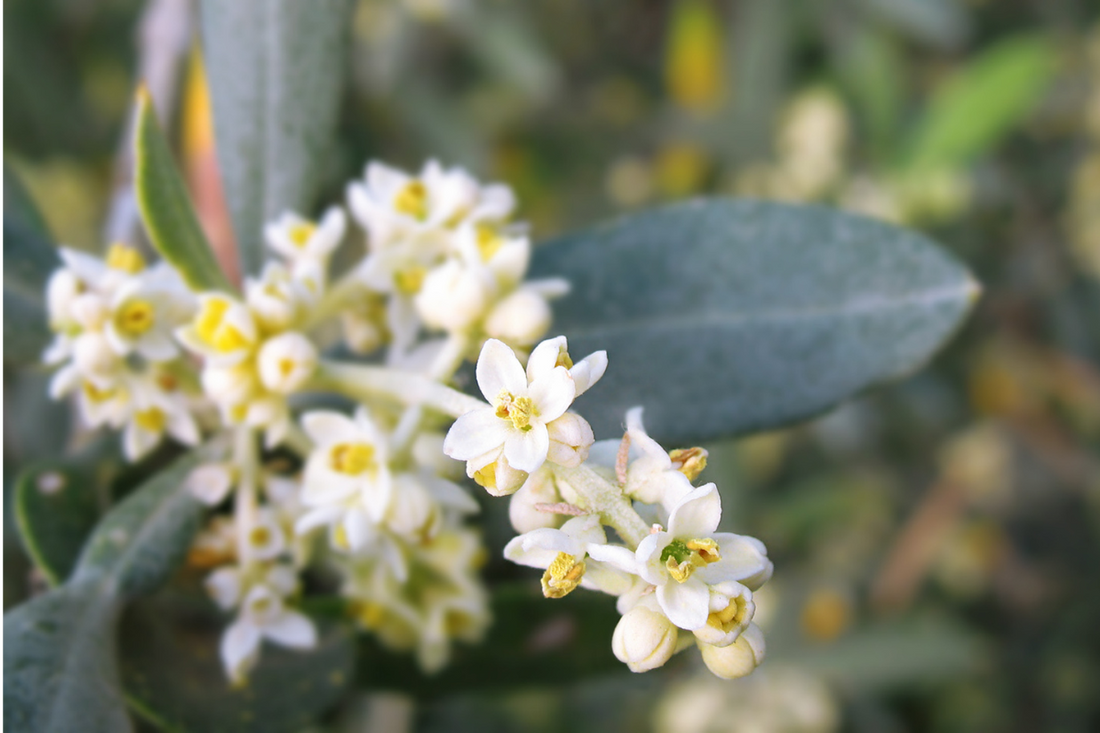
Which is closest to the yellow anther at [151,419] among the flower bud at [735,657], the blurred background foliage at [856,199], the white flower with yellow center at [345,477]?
the white flower with yellow center at [345,477]

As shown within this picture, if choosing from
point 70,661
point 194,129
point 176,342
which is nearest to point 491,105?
point 194,129

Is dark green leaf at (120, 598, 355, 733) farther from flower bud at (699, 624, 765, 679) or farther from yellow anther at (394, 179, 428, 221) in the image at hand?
flower bud at (699, 624, 765, 679)

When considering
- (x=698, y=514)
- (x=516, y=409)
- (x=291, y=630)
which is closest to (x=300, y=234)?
(x=291, y=630)

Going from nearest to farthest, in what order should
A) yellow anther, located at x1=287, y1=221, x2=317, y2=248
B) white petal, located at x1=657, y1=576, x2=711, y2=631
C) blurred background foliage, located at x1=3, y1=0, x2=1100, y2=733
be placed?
white petal, located at x1=657, y1=576, x2=711, y2=631, yellow anther, located at x1=287, y1=221, x2=317, y2=248, blurred background foliage, located at x1=3, y1=0, x2=1100, y2=733

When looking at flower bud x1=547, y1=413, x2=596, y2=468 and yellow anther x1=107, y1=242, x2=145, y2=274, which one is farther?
yellow anther x1=107, y1=242, x2=145, y2=274

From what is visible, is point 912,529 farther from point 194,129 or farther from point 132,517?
point 132,517

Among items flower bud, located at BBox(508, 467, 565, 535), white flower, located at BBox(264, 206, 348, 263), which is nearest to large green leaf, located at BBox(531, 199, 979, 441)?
white flower, located at BBox(264, 206, 348, 263)
